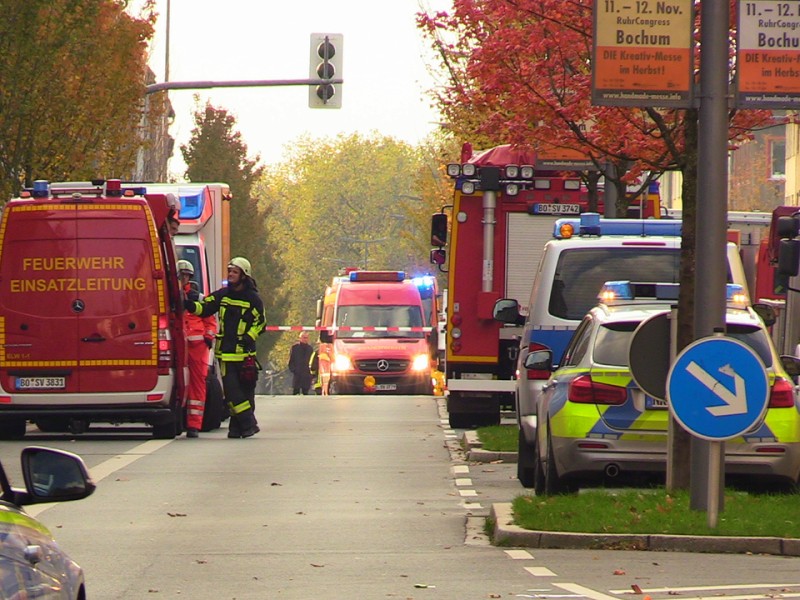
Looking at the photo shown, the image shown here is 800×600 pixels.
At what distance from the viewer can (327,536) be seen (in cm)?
1238

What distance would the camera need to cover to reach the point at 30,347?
21.3m

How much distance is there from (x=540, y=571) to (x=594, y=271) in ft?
22.4

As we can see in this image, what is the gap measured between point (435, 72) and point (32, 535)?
3417cm

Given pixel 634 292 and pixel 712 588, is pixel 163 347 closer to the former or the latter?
pixel 634 292

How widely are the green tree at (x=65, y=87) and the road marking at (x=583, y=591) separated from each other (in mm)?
20029

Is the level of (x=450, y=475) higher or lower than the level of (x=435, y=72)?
lower

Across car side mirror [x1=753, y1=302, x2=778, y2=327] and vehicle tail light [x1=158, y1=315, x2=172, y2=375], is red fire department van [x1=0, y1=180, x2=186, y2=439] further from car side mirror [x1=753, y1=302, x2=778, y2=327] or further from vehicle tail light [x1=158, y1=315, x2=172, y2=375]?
car side mirror [x1=753, y1=302, x2=778, y2=327]

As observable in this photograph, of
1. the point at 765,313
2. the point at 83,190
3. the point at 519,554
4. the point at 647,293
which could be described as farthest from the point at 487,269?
the point at 519,554

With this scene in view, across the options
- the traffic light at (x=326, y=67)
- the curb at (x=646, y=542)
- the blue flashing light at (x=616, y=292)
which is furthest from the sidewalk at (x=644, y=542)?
the traffic light at (x=326, y=67)

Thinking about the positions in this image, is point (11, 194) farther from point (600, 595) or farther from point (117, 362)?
point (600, 595)

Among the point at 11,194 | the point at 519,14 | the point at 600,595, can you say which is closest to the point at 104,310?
the point at 519,14

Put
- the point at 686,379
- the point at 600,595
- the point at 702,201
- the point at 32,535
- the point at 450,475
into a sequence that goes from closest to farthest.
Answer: the point at 32,535 < the point at 600,595 < the point at 686,379 < the point at 702,201 < the point at 450,475

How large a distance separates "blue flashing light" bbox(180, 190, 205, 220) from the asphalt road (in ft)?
19.8

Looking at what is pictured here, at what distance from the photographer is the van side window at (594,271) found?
17.1m
